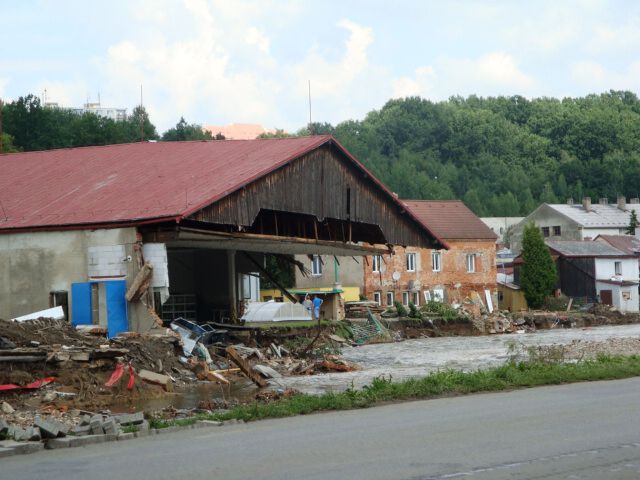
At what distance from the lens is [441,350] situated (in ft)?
130

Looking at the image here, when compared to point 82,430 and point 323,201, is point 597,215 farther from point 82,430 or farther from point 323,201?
point 82,430

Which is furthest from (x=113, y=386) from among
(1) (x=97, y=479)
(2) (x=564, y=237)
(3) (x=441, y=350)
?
(2) (x=564, y=237)

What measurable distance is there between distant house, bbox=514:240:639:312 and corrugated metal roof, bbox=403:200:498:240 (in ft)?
21.2

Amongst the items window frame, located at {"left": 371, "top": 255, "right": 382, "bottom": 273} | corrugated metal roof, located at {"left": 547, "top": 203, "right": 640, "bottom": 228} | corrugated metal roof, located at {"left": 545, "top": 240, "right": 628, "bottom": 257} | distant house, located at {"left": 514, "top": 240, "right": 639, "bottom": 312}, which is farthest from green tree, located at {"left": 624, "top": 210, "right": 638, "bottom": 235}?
window frame, located at {"left": 371, "top": 255, "right": 382, "bottom": 273}

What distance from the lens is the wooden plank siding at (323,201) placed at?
2981cm

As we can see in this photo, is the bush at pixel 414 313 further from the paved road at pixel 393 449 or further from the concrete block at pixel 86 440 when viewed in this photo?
the concrete block at pixel 86 440

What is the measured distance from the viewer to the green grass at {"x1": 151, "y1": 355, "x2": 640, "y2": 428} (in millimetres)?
15719

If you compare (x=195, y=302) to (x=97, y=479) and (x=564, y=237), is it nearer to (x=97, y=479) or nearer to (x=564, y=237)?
(x=97, y=479)

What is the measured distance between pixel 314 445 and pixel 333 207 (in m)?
22.8

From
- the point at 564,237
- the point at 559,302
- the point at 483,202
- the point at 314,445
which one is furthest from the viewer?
the point at 483,202

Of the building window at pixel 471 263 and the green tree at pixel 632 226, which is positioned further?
the green tree at pixel 632 226

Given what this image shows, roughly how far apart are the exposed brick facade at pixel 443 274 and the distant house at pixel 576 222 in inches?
1224

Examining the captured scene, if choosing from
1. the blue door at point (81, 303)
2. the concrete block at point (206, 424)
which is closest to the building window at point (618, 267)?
the blue door at point (81, 303)

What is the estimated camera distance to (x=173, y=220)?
27156mm
